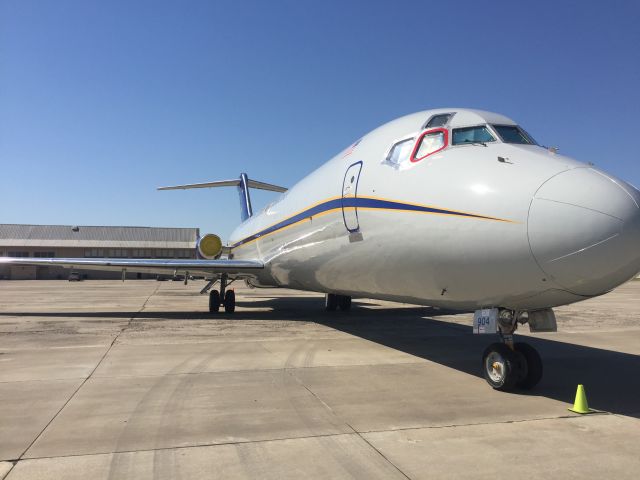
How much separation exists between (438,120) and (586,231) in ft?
9.29

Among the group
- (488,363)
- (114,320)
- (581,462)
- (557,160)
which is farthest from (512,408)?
(114,320)

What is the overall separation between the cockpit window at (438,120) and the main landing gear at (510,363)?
8.34 ft

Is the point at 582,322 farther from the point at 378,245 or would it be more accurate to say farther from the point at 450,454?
the point at 450,454

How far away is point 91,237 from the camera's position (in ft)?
198

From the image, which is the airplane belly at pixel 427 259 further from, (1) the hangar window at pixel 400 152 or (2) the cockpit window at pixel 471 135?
(2) the cockpit window at pixel 471 135

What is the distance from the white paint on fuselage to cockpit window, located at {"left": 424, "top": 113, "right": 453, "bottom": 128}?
117 millimetres

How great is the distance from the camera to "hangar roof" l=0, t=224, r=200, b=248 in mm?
58219

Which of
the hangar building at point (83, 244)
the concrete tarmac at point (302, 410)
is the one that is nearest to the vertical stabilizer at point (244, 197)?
the concrete tarmac at point (302, 410)

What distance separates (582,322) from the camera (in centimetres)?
1370

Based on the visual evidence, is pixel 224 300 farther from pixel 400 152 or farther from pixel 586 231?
pixel 586 231

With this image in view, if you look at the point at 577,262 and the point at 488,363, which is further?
the point at 488,363

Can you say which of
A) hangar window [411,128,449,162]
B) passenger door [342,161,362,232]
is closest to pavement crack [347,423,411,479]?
hangar window [411,128,449,162]

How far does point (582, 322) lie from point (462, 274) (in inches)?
396

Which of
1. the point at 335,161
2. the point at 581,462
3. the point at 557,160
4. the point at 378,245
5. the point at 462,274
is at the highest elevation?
the point at 335,161
